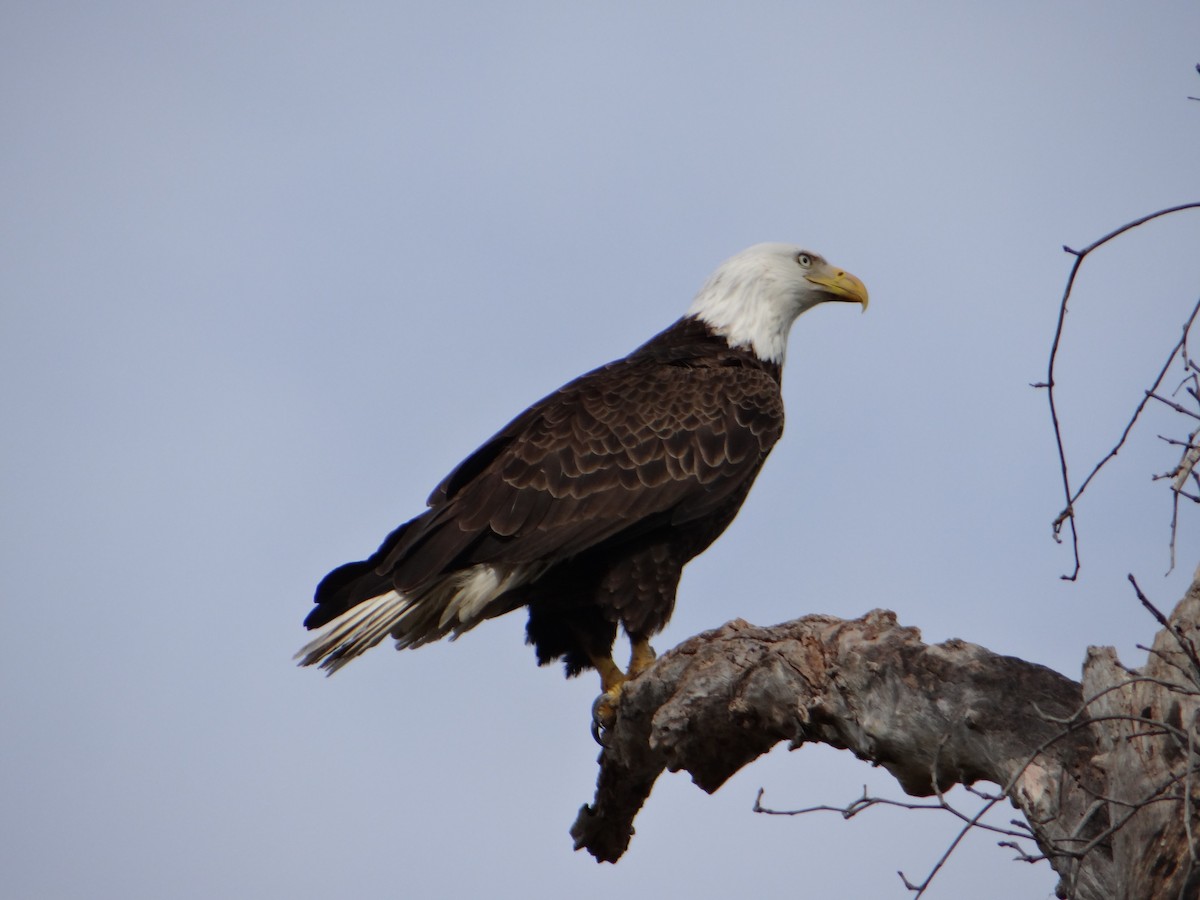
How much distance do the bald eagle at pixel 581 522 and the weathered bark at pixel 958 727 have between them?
2.76 feet

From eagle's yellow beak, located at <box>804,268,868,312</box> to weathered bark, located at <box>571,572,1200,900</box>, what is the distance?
3.13 metres

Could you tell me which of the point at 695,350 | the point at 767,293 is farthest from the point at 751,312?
the point at 695,350

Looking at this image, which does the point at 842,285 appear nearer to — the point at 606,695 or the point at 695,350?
the point at 695,350

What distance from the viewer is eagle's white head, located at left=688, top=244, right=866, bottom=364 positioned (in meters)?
7.69

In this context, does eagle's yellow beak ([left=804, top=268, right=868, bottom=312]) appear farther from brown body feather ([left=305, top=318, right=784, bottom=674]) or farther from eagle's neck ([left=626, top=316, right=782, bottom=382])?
brown body feather ([left=305, top=318, right=784, bottom=674])

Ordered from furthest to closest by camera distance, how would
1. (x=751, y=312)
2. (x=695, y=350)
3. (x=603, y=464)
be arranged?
(x=751, y=312) < (x=695, y=350) < (x=603, y=464)

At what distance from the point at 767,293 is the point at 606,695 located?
8.40 ft

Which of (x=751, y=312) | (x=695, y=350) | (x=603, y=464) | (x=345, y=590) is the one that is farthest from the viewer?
(x=751, y=312)

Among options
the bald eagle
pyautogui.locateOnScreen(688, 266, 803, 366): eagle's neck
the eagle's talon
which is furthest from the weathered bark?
pyautogui.locateOnScreen(688, 266, 803, 366): eagle's neck

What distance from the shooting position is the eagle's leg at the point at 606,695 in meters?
6.43

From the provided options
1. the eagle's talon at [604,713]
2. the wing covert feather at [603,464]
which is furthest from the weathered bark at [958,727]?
the wing covert feather at [603,464]

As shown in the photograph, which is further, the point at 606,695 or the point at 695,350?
the point at 695,350

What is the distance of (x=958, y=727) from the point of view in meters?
4.20

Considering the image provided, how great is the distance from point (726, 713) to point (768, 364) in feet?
9.80
